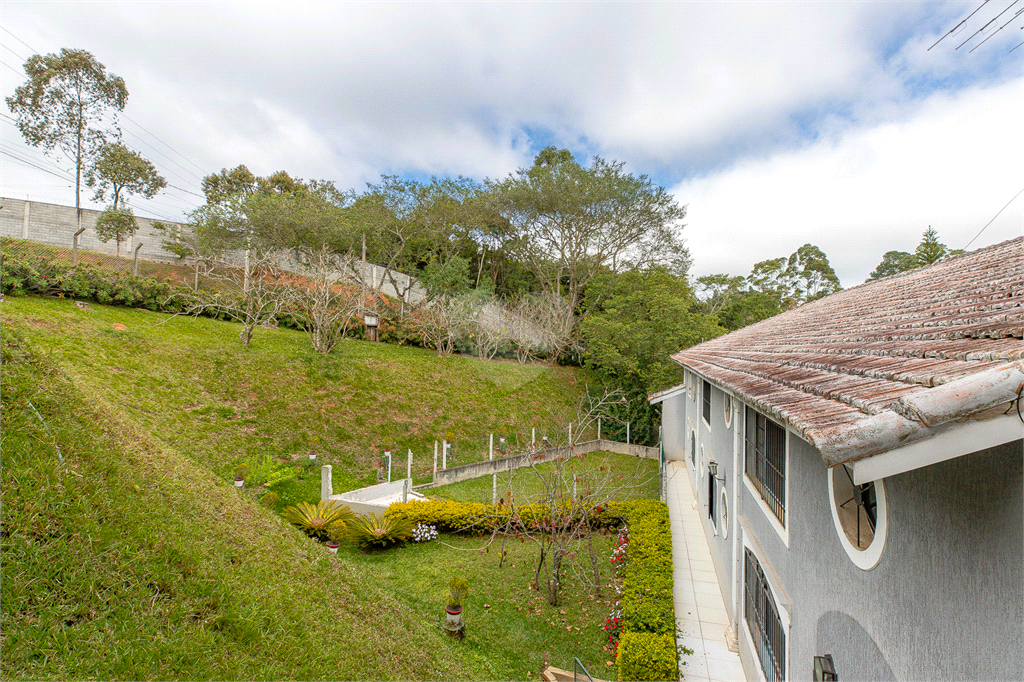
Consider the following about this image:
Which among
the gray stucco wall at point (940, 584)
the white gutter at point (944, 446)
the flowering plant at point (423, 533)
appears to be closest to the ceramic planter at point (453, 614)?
the flowering plant at point (423, 533)

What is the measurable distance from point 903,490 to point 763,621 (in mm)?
3973

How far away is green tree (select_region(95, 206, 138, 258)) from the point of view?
64.6ft

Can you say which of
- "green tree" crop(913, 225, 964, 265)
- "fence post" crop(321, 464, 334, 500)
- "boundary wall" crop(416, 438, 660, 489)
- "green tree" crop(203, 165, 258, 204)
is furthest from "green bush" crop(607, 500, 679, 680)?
"green tree" crop(203, 165, 258, 204)

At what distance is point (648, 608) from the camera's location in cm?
625

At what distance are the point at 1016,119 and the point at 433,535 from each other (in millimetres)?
10230

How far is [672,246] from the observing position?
26.5 metres

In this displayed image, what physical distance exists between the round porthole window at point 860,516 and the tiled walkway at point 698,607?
13.5ft

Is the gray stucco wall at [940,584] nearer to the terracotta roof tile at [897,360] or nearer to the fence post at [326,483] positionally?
the terracotta roof tile at [897,360]

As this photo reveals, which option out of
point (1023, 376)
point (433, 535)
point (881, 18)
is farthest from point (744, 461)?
point (433, 535)

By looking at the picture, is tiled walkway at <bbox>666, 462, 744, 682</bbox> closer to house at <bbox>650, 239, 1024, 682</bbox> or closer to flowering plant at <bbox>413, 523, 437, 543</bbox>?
house at <bbox>650, 239, 1024, 682</bbox>

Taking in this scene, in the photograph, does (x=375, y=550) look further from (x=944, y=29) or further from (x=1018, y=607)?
(x=944, y=29)

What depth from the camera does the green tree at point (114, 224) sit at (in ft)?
64.6

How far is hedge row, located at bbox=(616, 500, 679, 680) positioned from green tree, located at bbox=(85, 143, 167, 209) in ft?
85.2

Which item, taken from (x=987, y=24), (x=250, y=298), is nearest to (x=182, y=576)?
(x=987, y=24)
